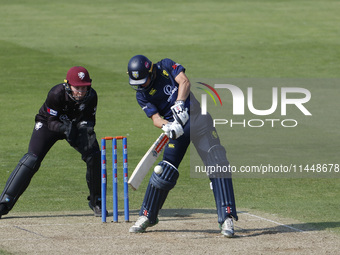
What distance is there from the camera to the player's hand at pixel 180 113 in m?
9.23

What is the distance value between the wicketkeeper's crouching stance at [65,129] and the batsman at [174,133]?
1.04m

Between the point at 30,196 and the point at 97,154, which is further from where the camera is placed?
the point at 30,196

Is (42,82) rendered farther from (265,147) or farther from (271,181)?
(271,181)

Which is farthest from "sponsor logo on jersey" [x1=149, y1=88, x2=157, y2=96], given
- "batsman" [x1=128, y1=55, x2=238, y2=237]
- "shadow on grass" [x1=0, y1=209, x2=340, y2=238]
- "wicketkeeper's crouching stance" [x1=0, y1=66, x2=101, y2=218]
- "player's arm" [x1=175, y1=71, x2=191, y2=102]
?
"shadow on grass" [x1=0, y1=209, x2=340, y2=238]

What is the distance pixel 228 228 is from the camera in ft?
30.3

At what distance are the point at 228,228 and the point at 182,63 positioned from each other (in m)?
15.9

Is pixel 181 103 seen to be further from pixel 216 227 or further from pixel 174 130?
pixel 216 227

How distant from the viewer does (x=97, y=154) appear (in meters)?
10.7

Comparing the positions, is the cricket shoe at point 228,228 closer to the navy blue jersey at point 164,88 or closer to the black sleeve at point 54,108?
the navy blue jersey at point 164,88

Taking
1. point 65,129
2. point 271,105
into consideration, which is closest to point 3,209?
point 65,129

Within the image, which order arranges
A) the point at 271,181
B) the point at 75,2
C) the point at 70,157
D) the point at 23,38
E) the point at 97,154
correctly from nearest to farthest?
the point at 97,154, the point at 271,181, the point at 70,157, the point at 23,38, the point at 75,2

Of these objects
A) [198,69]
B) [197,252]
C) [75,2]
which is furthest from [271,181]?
[75,2]

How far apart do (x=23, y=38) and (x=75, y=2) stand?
340 inches

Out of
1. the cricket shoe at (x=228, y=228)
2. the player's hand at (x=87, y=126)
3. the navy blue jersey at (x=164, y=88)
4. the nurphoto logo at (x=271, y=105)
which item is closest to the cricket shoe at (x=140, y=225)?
the cricket shoe at (x=228, y=228)
